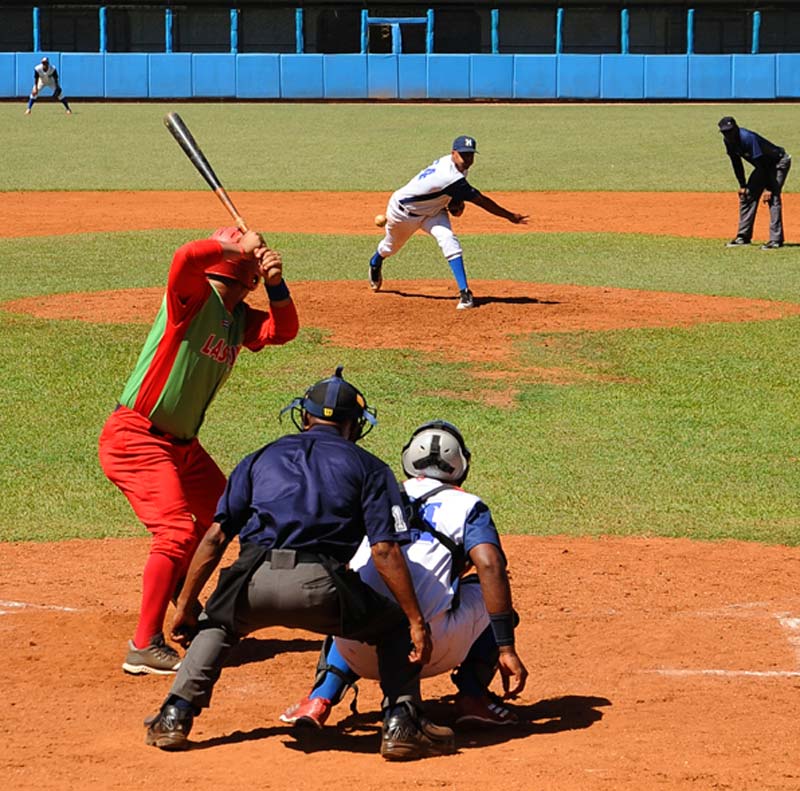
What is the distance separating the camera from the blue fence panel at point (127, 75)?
53.0 metres

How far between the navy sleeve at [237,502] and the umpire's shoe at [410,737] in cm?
93

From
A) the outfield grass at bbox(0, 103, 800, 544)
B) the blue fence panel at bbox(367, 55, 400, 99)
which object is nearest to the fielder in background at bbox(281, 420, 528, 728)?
the outfield grass at bbox(0, 103, 800, 544)

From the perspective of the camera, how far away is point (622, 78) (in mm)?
52156

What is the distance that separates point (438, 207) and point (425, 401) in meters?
4.01

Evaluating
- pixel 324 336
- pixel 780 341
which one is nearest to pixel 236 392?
pixel 324 336

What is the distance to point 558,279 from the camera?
1866 cm

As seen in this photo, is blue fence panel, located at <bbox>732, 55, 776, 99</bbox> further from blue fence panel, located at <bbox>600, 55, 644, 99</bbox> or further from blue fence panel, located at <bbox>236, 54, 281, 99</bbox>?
blue fence panel, located at <bbox>236, 54, 281, 99</bbox>

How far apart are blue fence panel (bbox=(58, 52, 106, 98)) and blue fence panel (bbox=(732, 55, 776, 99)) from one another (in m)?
24.0

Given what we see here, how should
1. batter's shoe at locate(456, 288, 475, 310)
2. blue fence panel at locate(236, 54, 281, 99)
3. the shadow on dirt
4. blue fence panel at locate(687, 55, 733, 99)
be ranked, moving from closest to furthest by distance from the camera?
batter's shoe at locate(456, 288, 475, 310) → the shadow on dirt → blue fence panel at locate(687, 55, 733, 99) → blue fence panel at locate(236, 54, 281, 99)

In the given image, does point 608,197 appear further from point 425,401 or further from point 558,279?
point 425,401

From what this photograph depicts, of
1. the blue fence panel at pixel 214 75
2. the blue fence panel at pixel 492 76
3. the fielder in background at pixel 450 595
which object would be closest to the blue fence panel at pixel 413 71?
the blue fence panel at pixel 492 76

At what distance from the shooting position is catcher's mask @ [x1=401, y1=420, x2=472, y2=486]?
18.8 feet

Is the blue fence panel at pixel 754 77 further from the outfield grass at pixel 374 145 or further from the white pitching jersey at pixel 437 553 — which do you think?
the white pitching jersey at pixel 437 553

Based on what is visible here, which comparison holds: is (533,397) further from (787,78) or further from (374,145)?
(787,78)
